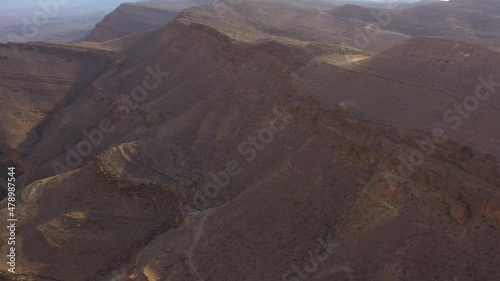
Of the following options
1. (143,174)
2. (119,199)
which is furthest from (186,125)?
(119,199)

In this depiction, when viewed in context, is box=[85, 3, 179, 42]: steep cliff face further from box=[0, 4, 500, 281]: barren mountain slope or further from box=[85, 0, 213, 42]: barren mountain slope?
box=[0, 4, 500, 281]: barren mountain slope

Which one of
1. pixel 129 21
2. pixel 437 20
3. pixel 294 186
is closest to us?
pixel 294 186

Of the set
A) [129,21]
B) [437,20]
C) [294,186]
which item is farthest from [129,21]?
[294,186]

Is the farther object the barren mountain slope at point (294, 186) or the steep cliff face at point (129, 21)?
the steep cliff face at point (129, 21)

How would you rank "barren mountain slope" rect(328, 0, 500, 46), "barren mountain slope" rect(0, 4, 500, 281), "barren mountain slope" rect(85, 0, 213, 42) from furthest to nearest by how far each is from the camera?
"barren mountain slope" rect(85, 0, 213, 42) < "barren mountain slope" rect(328, 0, 500, 46) < "barren mountain slope" rect(0, 4, 500, 281)

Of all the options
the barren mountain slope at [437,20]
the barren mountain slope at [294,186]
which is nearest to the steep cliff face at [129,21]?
the barren mountain slope at [437,20]

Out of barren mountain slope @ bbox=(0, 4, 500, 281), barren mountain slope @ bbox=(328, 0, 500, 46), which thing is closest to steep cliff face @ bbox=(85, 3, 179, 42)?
barren mountain slope @ bbox=(328, 0, 500, 46)

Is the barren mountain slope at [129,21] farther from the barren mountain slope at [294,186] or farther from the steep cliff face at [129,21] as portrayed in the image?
the barren mountain slope at [294,186]

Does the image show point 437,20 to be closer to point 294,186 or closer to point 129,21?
point 294,186

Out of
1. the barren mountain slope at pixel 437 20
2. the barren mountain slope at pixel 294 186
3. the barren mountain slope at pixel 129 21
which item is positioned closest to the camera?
the barren mountain slope at pixel 294 186
